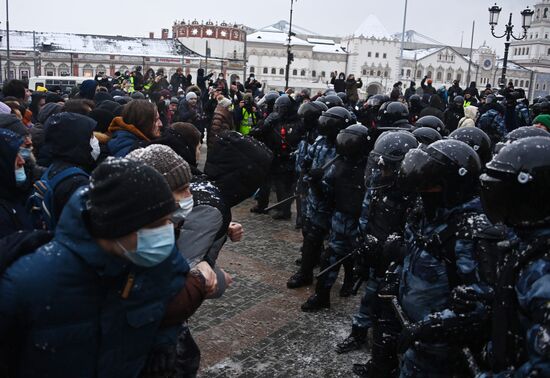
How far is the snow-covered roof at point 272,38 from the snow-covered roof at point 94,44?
102ft

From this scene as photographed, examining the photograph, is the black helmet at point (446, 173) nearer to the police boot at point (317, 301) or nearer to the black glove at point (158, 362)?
the black glove at point (158, 362)

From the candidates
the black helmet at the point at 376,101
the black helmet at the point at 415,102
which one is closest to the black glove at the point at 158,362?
the black helmet at the point at 376,101

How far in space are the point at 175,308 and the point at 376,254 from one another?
89.9 inches

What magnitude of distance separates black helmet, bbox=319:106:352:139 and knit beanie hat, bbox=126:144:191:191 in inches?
159

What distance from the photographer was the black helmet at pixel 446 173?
320 cm

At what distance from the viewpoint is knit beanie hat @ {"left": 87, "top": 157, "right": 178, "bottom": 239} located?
1.91m

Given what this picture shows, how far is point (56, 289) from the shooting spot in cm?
192

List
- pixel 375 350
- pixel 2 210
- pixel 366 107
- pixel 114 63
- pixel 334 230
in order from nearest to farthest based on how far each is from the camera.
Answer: pixel 2 210 → pixel 375 350 → pixel 334 230 → pixel 366 107 → pixel 114 63

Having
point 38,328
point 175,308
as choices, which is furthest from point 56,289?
point 175,308

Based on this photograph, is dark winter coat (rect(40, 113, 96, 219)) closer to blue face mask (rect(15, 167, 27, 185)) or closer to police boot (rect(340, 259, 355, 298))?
blue face mask (rect(15, 167, 27, 185))

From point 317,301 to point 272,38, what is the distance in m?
101

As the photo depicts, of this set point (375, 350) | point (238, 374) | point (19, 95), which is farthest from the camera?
point (19, 95)

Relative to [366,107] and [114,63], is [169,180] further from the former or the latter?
[114,63]

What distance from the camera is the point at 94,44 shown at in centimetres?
6825
